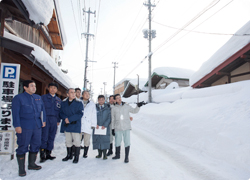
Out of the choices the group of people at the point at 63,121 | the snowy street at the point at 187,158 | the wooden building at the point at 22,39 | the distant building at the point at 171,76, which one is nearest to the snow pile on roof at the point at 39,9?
the wooden building at the point at 22,39

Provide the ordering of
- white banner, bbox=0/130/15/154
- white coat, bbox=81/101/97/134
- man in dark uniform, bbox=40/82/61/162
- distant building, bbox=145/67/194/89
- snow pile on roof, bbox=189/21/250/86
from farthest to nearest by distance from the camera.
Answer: distant building, bbox=145/67/194/89, snow pile on roof, bbox=189/21/250/86, white coat, bbox=81/101/97/134, man in dark uniform, bbox=40/82/61/162, white banner, bbox=0/130/15/154

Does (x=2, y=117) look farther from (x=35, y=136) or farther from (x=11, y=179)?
(x=11, y=179)

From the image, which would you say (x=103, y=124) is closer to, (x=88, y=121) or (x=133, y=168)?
(x=88, y=121)

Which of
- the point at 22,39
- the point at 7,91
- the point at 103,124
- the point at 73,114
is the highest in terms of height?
the point at 22,39

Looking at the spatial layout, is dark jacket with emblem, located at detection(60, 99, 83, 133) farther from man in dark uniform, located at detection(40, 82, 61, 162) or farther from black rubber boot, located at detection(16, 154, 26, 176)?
black rubber boot, located at detection(16, 154, 26, 176)

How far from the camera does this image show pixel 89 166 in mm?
Result: 3543

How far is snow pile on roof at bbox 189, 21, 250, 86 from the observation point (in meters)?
8.14

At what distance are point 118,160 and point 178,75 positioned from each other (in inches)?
764

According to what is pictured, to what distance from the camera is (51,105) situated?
398 centimetres

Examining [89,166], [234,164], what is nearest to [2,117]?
[89,166]

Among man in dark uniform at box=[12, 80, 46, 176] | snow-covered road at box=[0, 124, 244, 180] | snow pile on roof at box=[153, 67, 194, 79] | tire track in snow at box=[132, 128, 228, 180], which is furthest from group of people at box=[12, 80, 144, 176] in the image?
snow pile on roof at box=[153, 67, 194, 79]

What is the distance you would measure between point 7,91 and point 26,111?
3.54 ft

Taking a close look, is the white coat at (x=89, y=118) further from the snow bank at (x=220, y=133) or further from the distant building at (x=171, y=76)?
the distant building at (x=171, y=76)

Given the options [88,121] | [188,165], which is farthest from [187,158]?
[88,121]
